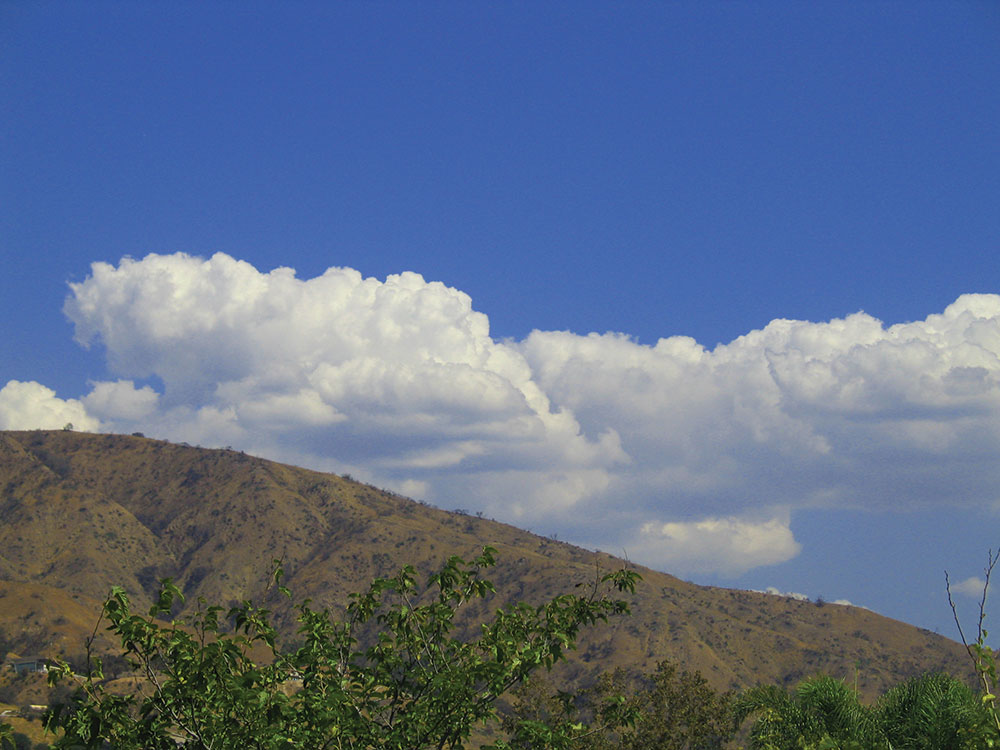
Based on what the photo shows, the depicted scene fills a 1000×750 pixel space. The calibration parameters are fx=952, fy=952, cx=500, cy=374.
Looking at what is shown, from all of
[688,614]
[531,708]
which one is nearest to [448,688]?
[531,708]

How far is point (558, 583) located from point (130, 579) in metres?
61.4

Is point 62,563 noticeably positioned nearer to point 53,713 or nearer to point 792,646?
point 792,646

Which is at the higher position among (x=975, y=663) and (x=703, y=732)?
(x=975, y=663)

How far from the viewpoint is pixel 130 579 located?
136 m

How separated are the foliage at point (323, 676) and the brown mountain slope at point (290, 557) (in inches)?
3979

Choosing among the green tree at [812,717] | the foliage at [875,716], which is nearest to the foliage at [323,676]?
the foliage at [875,716]

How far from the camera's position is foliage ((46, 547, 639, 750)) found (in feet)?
24.0

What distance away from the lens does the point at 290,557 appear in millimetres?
146875

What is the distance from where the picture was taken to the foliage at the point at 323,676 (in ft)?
24.0

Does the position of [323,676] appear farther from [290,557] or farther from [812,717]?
[290,557]

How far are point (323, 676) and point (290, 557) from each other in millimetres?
143983

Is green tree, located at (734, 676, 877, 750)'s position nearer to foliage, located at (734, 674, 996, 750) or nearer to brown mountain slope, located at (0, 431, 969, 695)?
foliage, located at (734, 674, 996, 750)

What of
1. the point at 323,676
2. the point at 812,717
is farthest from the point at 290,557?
the point at 323,676

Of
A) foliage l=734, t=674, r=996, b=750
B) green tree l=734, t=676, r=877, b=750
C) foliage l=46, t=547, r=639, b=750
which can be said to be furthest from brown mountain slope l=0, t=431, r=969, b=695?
foliage l=46, t=547, r=639, b=750
